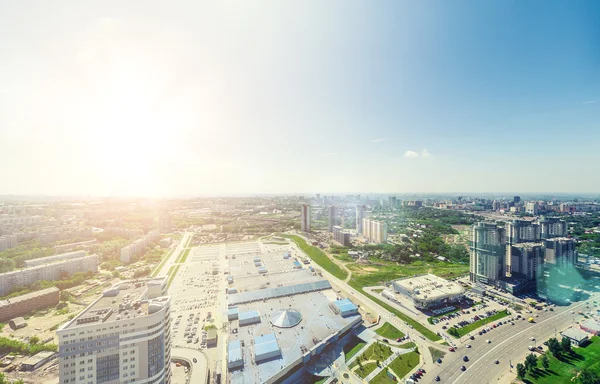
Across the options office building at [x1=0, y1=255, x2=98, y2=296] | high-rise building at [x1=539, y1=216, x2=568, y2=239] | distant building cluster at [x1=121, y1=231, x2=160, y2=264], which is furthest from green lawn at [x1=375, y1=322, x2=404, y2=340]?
high-rise building at [x1=539, y1=216, x2=568, y2=239]

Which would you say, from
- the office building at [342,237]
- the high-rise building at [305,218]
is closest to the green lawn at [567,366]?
the office building at [342,237]

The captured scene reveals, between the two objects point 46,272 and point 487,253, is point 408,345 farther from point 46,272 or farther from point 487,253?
point 46,272

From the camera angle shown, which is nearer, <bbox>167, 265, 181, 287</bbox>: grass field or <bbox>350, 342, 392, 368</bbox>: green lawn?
<bbox>350, 342, 392, 368</bbox>: green lawn

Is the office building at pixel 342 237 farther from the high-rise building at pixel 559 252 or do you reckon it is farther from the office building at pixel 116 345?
the office building at pixel 116 345

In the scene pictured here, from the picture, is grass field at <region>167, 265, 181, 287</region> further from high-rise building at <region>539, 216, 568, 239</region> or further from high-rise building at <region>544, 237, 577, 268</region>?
high-rise building at <region>539, 216, 568, 239</region>

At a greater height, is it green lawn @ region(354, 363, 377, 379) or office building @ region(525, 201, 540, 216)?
office building @ region(525, 201, 540, 216)

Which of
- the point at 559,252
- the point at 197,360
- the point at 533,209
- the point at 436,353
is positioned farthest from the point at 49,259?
the point at 533,209

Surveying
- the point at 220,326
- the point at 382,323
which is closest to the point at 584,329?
the point at 382,323
